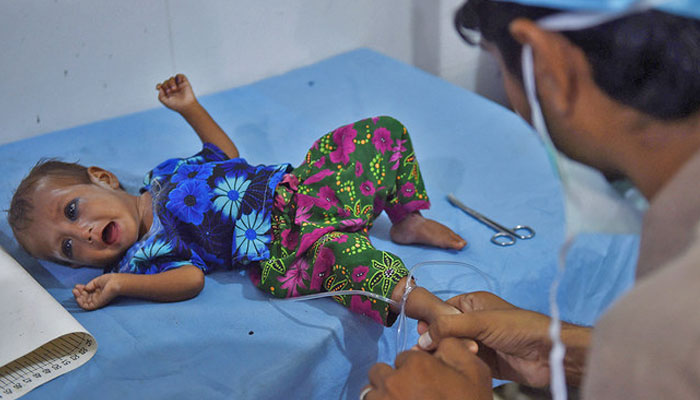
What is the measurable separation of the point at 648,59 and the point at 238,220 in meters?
1.02

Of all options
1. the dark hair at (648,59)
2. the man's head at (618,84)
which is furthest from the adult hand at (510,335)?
the dark hair at (648,59)

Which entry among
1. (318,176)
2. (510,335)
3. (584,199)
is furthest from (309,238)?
(584,199)

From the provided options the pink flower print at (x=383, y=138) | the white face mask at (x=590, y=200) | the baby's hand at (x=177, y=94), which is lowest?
the pink flower print at (x=383, y=138)

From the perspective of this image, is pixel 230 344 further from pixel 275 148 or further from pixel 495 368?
pixel 275 148

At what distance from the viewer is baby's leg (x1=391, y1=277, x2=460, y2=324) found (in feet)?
3.91

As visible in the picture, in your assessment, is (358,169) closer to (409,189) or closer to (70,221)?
(409,189)

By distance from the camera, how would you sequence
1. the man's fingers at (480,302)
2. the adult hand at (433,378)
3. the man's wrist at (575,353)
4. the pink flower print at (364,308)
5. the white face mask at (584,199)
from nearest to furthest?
the white face mask at (584,199)
the adult hand at (433,378)
the man's wrist at (575,353)
the man's fingers at (480,302)
the pink flower print at (364,308)

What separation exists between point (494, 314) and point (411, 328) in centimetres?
33

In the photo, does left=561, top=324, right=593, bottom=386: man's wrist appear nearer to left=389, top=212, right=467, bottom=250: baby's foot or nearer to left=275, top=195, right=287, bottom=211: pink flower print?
left=389, top=212, right=467, bottom=250: baby's foot

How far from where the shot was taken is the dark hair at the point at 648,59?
657mm

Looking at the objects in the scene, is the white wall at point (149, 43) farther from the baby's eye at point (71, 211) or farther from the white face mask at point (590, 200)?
the white face mask at point (590, 200)

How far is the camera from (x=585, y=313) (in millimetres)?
1309

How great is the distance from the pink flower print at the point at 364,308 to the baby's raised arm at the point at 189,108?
2.01 ft

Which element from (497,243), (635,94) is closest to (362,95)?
(497,243)
